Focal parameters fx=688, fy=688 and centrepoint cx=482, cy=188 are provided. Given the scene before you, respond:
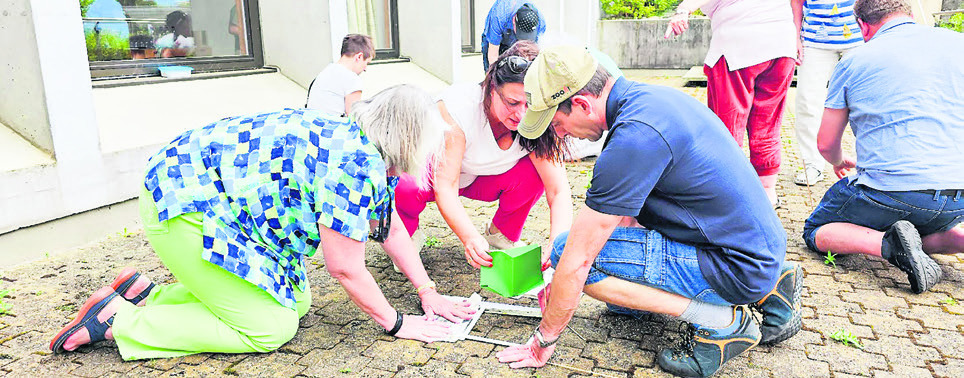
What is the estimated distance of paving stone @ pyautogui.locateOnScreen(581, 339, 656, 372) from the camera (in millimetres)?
2617

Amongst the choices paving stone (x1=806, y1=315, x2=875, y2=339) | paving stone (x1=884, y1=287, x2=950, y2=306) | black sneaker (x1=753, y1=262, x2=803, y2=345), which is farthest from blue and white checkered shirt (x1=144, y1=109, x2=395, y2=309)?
paving stone (x1=884, y1=287, x2=950, y2=306)

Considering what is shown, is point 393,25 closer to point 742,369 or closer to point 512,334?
point 512,334

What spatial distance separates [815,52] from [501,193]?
327 cm

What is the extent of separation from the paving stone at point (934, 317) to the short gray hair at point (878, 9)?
143 centimetres

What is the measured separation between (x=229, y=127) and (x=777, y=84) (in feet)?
11.8

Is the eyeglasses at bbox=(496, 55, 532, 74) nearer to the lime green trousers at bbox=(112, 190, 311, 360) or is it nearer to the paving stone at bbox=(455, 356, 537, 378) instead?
the paving stone at bbox=(455, 356, 537, 378)

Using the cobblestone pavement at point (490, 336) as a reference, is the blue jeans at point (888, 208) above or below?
above

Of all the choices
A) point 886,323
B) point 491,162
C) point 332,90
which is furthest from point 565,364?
point 332,90

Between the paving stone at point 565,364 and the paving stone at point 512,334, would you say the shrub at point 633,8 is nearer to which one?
the paving stone at point 512,334

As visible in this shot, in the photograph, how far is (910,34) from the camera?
333cm

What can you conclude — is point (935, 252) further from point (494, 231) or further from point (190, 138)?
point (190, 138)

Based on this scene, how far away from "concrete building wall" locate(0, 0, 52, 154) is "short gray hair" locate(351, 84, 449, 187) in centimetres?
235

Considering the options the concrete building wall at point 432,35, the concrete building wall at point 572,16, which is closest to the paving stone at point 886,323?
the concrete building wall at point 432,35

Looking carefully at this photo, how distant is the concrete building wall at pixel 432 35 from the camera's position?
321 inches
